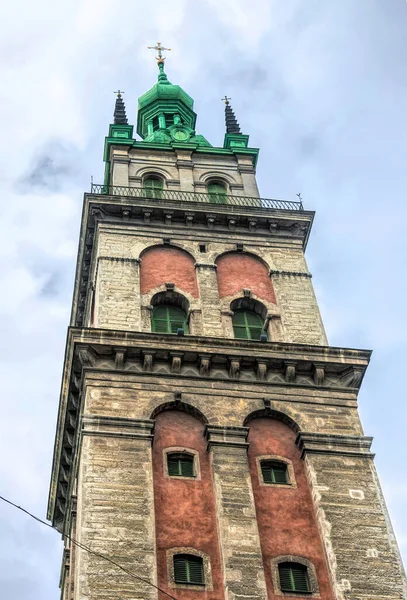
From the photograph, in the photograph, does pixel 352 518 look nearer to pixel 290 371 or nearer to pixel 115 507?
pixel 290 371

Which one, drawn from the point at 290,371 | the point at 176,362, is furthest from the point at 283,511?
the point at 176,362

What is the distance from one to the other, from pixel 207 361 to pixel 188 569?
321 inches

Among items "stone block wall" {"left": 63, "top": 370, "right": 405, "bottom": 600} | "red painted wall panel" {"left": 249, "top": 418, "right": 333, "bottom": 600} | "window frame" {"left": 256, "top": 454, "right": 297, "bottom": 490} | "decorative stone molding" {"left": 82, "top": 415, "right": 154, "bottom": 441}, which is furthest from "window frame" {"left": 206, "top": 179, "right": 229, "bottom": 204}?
"window frame" {"left": 256, "top": 454, "right": 297, "bottom": 490}

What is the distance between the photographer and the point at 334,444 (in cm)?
3625

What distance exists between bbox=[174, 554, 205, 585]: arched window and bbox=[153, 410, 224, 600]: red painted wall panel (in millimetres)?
322

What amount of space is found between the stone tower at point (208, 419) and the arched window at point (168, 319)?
0.26ft

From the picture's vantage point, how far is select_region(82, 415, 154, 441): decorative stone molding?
35.0 metres

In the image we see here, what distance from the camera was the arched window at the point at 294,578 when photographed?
3200 centimetres

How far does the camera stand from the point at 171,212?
46062mm

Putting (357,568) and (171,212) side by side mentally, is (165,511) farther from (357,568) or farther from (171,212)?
(171,212)

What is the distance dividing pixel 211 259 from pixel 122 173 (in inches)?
338

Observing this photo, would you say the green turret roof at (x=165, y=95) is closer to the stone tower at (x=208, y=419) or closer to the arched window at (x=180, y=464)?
the stone tower at (x=208, y=419)

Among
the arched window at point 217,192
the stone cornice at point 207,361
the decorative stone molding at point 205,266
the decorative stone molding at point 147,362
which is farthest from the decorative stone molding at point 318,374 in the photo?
the arched window at point 217,192

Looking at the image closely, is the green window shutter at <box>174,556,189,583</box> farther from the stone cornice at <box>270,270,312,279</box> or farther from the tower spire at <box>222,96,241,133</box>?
the tower spire at <box>222,96,241,133</box>
